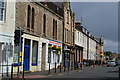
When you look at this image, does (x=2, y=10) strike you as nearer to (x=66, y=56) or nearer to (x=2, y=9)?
(x=2, y=9)

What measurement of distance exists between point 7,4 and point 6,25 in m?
1.79

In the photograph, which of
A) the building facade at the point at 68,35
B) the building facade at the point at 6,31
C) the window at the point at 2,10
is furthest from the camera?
the building facade at the point at 68,35

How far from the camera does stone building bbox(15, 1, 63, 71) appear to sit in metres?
23.5

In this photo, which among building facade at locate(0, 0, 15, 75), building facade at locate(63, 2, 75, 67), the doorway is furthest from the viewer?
building facade at locate(63, 2, 75, 67)

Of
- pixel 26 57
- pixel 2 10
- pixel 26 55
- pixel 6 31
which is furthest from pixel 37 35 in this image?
pixel 2 10

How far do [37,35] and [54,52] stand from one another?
7.06 metres

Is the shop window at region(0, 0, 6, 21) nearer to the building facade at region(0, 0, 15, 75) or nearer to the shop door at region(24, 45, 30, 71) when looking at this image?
the building facade at region(0, 0, 15, 75)

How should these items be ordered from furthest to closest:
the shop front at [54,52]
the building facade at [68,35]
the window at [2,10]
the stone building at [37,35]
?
the building facade at [68,35] → the shop front at [54,52] → the stone building at [37,35] → the window at [2,10]

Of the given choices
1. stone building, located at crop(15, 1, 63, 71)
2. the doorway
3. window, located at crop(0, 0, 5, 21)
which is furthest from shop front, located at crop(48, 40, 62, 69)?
window, located at crop(0, 0, 5, 21)

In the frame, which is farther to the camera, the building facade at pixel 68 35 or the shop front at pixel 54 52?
the building facade at pixel 68 35

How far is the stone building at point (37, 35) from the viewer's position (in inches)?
925

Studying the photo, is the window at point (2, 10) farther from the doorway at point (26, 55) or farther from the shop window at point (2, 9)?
the doorway at point (26, 55)

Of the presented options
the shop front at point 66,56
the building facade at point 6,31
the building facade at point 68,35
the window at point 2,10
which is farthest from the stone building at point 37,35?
the building facade at point 68,35

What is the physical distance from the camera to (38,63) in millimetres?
27281
